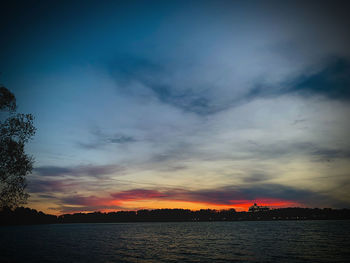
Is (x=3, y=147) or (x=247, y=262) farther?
(x=247, y=262)

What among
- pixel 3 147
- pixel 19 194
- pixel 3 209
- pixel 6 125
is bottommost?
pixel 3 209

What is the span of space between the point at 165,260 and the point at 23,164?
2864 centimetres

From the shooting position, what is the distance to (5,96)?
29.5 m

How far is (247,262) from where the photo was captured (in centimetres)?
3722

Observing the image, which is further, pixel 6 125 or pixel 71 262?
pixel 71 262

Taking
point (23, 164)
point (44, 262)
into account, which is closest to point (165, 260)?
point (44, 262)

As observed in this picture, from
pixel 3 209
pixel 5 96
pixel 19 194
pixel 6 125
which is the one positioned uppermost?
→ pixel 5 96

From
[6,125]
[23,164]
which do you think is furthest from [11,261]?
[6,125]

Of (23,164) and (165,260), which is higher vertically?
(23,164)

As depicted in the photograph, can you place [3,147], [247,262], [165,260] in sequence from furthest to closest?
[165,260] < [247,262] < [3,147]

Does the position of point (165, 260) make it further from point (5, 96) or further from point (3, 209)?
point (5, 96)

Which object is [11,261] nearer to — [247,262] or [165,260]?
[165,260]

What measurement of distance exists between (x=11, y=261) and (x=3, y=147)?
22916mm

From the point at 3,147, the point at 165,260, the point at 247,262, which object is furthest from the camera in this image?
the point at 165,260
